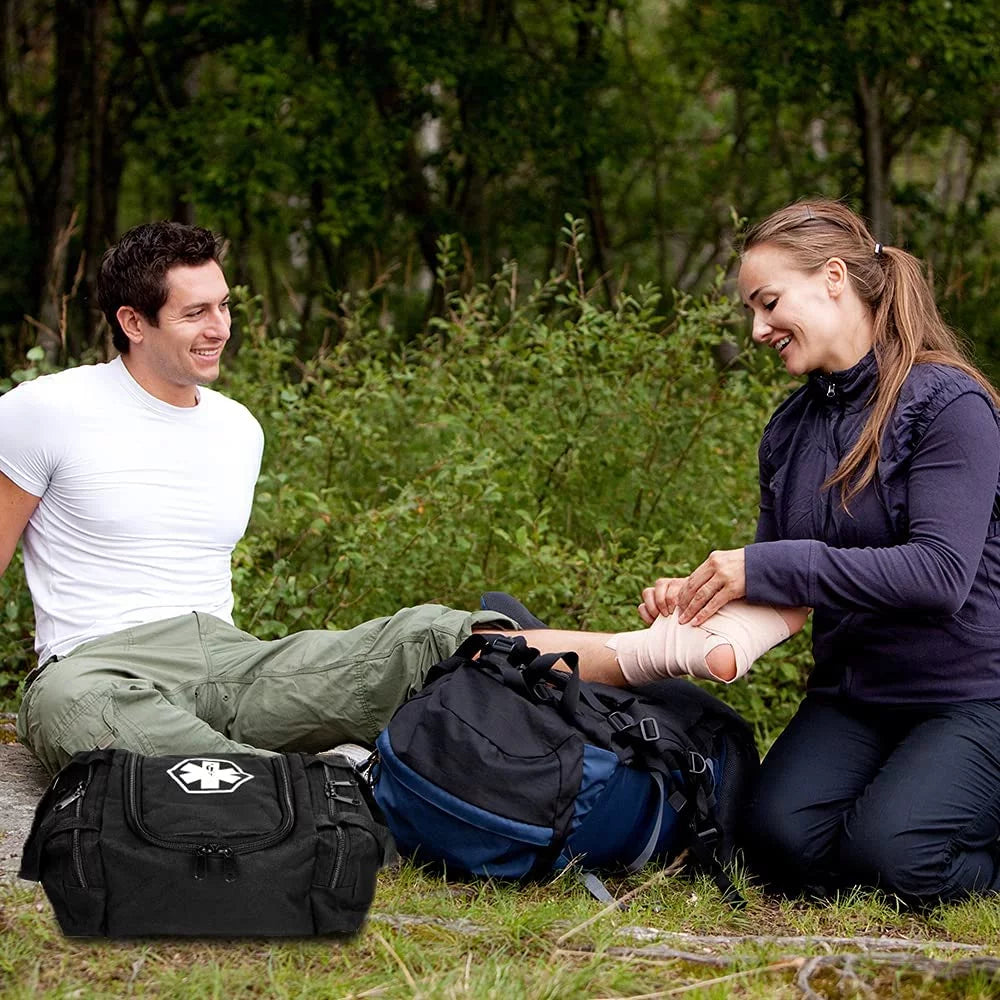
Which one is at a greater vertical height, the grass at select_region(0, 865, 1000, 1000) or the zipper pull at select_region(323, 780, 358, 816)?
the zipper pull at select_region(323, 780, 358, 816)

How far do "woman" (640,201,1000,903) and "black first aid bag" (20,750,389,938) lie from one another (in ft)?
3.75

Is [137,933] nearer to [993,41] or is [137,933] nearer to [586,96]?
[993,41]

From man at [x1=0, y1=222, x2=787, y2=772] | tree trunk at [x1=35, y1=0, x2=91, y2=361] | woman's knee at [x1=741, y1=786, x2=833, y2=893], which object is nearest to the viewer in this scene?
woman's knee at [x1=741, y1=786, x2=833, y2=893]

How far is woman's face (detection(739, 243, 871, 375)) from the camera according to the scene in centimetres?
339

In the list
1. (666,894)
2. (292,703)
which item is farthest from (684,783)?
(292,703)

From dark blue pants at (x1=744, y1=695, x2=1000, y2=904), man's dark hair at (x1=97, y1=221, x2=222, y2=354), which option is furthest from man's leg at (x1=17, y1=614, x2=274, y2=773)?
dark blue pants at (x1=744, y1=695, x2=1000, y2=904)

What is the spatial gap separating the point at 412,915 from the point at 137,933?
56 centimetres

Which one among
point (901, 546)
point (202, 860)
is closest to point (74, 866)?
point (202, 860)

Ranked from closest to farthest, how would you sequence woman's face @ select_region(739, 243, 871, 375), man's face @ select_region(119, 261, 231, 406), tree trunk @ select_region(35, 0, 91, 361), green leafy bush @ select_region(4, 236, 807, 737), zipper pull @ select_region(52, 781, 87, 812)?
1. zipper pull @ select_region(52, 781, 87, 812)
2. woman's face @ select_region(739, 243, 871, 375)
3. man's face @ select_region(119, 261, 231, 406)
4. green leafy bush @ select_region(4, 236, 807, 737)
5. tree trunk @ select_region(35, 0, 91, 361)

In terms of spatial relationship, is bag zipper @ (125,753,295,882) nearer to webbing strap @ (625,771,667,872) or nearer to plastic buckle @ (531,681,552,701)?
plastic buckle @ (531,681,552,701)

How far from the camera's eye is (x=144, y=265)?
146 inches

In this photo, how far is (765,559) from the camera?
10.7 feet

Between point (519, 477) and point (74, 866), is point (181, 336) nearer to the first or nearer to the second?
point (74, 866)

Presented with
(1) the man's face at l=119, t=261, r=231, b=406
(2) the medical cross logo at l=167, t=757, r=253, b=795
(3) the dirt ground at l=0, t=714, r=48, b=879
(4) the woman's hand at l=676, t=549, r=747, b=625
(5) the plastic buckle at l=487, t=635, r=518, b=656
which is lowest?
(3) the dirt ground at l=0, t=714, r=48, b=879
